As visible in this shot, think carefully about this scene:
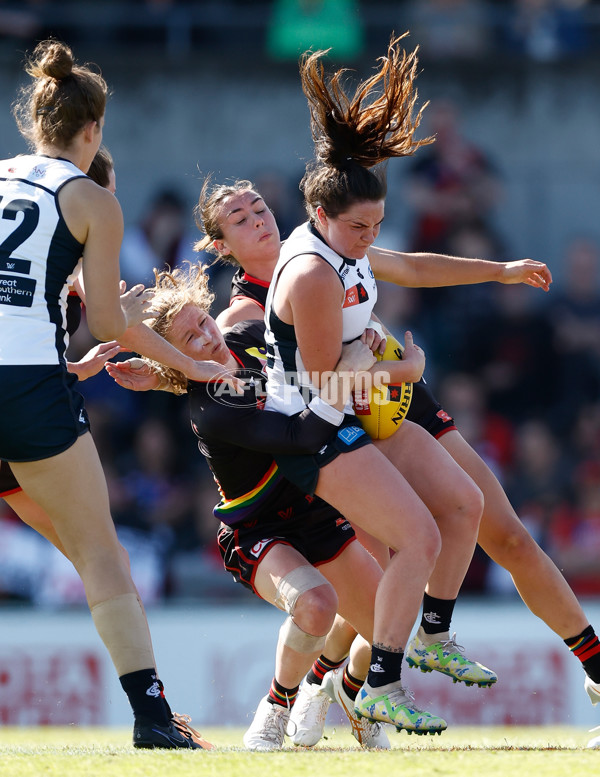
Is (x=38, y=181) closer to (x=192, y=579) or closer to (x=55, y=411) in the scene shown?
(x=55, y=411)

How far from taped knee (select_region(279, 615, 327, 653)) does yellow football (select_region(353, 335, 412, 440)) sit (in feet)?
2.81

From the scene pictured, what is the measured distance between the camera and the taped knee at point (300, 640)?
15.4 feet

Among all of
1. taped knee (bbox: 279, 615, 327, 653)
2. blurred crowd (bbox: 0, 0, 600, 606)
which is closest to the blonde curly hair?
taped knee (bbox: 279, 615, 327, 653)

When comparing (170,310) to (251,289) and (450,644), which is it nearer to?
(251,289)

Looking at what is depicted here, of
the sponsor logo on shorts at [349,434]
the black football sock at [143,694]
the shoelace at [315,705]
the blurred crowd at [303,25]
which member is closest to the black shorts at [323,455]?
the sponsor logo on shorts at [349,434]

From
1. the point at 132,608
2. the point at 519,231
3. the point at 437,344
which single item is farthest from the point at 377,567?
the point at 519,231

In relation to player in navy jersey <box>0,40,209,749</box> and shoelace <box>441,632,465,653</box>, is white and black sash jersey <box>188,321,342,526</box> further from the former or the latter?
shoelace <box>441,632,465,653</box>

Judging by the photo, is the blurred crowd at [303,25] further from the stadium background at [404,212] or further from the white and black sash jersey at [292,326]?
the white and black sash jersey at [292,326]

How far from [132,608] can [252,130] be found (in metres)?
8.82

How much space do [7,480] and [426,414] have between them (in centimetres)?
180

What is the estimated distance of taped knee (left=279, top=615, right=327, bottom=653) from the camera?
4680 mm

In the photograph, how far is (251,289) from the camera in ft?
17.5

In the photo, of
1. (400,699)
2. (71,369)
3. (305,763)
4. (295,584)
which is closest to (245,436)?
(295,584)

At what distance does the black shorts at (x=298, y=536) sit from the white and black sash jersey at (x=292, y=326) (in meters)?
0.70
